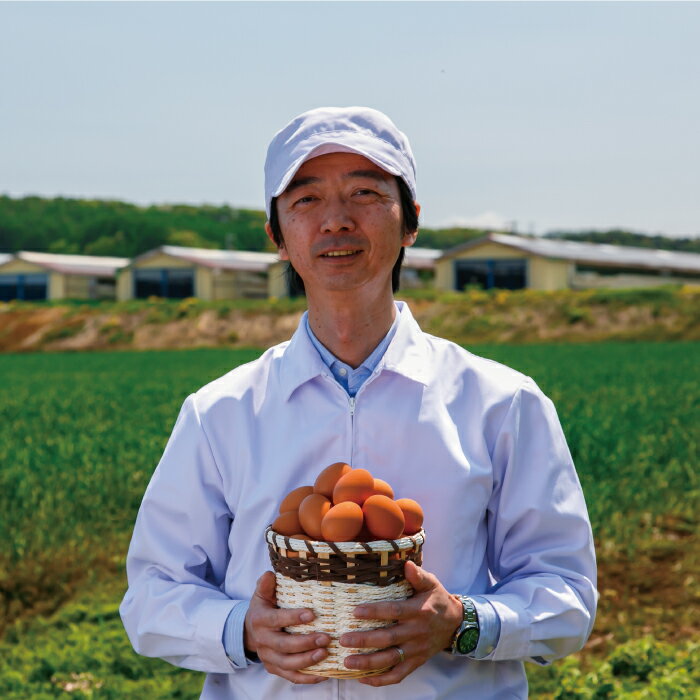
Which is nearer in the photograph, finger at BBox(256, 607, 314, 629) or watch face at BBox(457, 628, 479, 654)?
finger at BBox(256, 607, 314, 629)

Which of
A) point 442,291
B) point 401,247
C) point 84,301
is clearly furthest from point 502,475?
point 84,301

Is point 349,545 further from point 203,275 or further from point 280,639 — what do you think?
point 203,275

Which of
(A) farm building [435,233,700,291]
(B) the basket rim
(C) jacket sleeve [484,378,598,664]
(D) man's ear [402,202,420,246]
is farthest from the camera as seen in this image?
(A) farm building [435,233,700,291]

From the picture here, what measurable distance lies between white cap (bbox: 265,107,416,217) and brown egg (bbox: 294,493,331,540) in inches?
28.6

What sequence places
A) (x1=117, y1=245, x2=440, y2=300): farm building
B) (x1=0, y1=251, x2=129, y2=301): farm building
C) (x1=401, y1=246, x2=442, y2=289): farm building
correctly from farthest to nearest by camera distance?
(x1=0, y1=251, x2=129, y2=301): farm building, (x1=401, y1=246, x2=442, y2=289): farm building, (x1=117, y1=245, x2=440, y2=300): farm building

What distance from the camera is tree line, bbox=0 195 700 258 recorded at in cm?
9819

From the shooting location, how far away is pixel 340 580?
1.94 metres

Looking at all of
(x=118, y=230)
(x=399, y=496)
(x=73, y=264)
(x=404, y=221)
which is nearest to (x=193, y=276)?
(x=73, y=264)

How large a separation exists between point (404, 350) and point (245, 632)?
740 millimetres

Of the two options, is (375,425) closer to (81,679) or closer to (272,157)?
(272,157)

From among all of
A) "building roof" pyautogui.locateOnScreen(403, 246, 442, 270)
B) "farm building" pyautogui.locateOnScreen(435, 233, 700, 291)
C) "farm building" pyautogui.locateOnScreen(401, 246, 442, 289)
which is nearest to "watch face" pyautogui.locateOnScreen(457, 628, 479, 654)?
"farm building" pyautogui.locateOnScreen(435, 233, 700, 291)

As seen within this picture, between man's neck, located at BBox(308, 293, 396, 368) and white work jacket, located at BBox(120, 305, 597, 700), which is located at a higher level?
man's neck, located at BBox(308, 293, 396, 368)

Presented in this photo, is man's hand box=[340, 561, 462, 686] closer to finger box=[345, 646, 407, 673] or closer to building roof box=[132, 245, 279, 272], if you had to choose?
finger box=[345, 646, 407, 673]

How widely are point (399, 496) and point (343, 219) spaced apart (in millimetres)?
650
